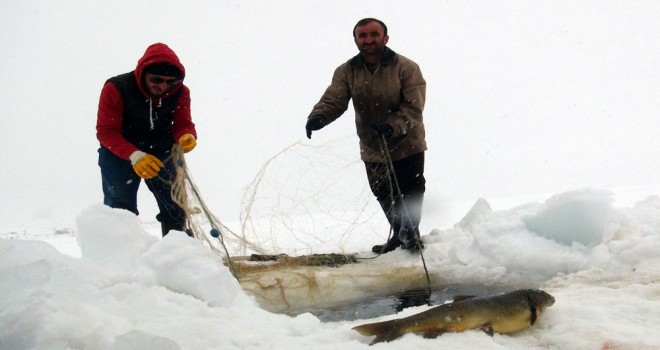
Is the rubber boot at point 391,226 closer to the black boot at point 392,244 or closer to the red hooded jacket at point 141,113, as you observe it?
the black boot at point 392,244

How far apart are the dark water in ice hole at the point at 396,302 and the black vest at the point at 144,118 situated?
6.99ft

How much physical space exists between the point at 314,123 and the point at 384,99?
2.46 feet

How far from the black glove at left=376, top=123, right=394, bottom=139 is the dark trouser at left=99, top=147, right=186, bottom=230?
184 centimetres

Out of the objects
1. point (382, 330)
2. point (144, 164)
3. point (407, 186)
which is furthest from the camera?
point (407, 186)

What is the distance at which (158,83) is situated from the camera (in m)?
4.16

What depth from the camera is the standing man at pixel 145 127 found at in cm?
413

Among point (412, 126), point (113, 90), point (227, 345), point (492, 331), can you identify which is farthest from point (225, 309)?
point (412, 126)

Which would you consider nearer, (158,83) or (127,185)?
(158,83)

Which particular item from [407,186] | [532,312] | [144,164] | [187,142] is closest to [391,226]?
[407,186]

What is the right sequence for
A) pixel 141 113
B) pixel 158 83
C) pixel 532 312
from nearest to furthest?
pixel 532 312
pixel 158 83
pixel 141 113

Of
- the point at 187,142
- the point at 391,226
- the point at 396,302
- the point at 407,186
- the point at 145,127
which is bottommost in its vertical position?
the point at 396,302

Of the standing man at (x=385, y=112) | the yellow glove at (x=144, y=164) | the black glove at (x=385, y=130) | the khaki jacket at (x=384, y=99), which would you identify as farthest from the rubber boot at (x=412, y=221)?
the yellow glove at (x=144, y=164)

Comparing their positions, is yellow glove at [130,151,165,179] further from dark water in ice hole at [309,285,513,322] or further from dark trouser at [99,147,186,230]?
dark water in ice hole at [309,285,513,322]

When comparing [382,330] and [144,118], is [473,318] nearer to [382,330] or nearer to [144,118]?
[382,330]
